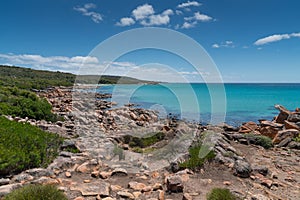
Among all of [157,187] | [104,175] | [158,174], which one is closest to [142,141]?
[158,174]

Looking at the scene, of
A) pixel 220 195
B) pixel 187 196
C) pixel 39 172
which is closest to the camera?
pixel 220 195

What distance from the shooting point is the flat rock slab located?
4910mm

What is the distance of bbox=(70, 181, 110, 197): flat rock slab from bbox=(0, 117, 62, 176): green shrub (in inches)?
61.3

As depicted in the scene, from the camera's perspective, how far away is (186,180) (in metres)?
5.84

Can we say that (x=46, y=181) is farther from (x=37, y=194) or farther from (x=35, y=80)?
(x=35, y=80)

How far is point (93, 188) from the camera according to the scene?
518 cm

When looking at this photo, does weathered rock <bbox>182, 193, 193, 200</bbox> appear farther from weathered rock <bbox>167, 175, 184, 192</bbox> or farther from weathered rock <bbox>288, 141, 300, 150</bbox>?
weathered rock <bbox>288, 141, 300, 150</bbox>

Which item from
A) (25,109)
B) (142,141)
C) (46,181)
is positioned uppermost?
(25,109)

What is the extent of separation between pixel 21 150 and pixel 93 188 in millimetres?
2346

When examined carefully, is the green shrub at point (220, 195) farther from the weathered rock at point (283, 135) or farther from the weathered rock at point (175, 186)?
the weathered rock at point (283, 135)

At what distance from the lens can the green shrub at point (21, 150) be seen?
5.58 metres

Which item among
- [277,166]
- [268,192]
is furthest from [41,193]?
[277,166]

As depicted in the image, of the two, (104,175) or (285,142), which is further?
(285,142)

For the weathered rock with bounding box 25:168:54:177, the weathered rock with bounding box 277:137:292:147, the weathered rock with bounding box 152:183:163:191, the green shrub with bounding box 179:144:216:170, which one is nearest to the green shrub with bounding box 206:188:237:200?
the weathered rock with bounding box 152:183:163:191
